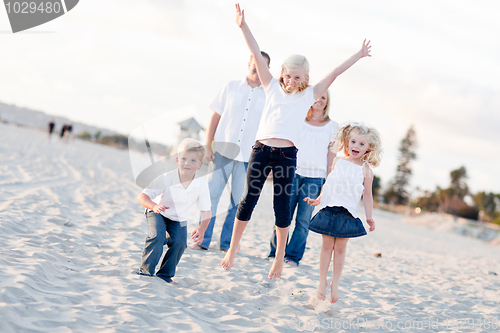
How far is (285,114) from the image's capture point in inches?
123

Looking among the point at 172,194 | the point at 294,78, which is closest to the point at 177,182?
the point at 172,194

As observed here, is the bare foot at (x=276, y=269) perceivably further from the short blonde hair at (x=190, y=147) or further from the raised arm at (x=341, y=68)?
the raised arm at (x=341, y=68)

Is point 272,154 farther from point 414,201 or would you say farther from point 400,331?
point 414,201

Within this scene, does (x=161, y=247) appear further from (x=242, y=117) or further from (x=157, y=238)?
(x=242, y=117)

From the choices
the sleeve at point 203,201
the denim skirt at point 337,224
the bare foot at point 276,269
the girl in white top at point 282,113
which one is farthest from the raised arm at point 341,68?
the bare foot at point 276,269

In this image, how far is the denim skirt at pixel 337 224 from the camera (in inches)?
123

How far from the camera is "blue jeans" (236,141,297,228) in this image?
308cm

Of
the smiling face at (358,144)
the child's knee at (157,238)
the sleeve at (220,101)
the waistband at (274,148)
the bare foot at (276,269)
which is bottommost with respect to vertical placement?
the bare foot at (276,269)

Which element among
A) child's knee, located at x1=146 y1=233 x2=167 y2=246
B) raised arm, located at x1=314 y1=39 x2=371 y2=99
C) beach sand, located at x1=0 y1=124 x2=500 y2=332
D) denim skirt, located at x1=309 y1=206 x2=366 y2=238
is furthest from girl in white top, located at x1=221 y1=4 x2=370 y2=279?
child's knee, located at x1=146 y1=233 x2=167 y2=246

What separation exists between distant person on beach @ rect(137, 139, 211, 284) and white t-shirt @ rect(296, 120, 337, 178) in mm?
1418

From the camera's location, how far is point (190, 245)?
450cm

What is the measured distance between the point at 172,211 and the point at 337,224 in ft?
4.65

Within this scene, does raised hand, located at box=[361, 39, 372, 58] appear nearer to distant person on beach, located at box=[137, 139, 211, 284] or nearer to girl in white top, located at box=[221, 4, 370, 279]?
girl in white top, located at box=[221, 4, 370, 279]

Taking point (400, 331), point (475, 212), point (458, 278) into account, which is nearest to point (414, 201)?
point (475, 212)
